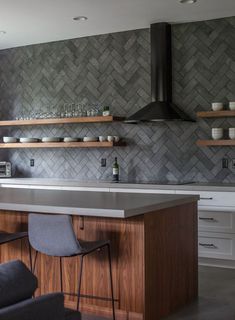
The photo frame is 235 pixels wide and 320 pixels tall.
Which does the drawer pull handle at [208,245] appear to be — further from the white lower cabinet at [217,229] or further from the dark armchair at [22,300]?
the dark armchair at [22,300]

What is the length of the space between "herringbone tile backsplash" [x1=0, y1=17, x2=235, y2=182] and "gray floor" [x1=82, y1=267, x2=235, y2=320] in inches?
54.0

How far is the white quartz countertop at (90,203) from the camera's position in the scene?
3.19m

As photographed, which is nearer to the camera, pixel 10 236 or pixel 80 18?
pixel 10 236

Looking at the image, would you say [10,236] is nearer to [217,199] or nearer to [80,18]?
[217,199]

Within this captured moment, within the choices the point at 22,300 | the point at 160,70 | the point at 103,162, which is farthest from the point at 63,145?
the point at 22,300

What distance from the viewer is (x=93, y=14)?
5547 mm

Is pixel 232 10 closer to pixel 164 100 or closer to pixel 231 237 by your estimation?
pixel 164 100

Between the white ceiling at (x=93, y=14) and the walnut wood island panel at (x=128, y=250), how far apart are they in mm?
2192

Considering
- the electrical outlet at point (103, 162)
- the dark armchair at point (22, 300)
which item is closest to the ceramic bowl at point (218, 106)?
the electrical outlet at point (103, 162)

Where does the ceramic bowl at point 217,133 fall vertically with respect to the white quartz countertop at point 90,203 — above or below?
above

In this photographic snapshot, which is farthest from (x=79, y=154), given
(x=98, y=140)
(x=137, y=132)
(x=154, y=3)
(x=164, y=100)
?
(x=154, y=3)

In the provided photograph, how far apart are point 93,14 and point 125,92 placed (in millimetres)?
1223

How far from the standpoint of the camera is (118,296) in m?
3.52

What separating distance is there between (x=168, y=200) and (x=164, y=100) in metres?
2.51
